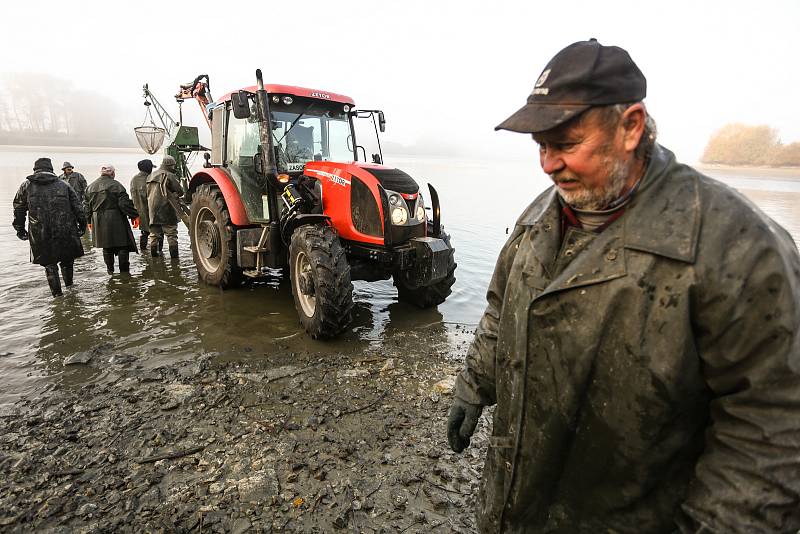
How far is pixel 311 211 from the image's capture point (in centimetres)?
535

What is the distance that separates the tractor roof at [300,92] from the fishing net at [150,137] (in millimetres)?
6215

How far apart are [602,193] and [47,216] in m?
7.39

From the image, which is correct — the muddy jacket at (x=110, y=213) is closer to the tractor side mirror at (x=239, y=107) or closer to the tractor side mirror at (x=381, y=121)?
the tractor side mirror at (x=239, y=107)

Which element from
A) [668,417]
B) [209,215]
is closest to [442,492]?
[668,417]

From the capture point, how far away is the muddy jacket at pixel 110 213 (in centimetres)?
714

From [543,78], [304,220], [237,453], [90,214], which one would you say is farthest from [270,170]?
[90,214]

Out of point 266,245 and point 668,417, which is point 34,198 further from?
point 668,417

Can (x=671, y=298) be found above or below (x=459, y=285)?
above

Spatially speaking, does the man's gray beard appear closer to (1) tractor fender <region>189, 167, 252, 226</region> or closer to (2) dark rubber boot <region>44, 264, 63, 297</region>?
(1) tractor fender <region>189, 167, 252, 226</region>

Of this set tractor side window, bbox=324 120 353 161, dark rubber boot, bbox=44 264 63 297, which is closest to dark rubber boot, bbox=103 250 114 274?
dark rubber boot, bbox=44 264 63 297

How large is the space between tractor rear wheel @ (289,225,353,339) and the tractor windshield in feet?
4.38

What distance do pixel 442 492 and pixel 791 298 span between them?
2295 mm

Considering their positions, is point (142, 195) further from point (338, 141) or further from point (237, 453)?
point (237, 453)

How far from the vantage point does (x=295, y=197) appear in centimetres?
522
